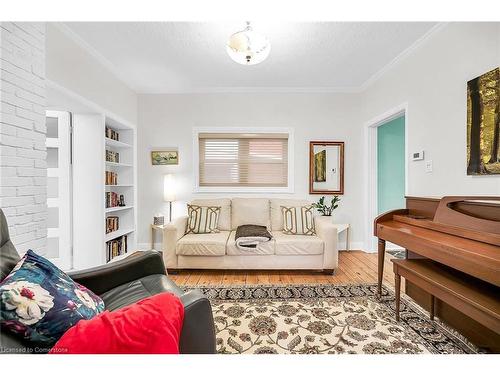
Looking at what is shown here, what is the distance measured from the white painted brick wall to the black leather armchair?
0.67 m

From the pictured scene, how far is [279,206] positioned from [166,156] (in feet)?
6.39

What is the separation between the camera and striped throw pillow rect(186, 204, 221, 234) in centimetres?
315

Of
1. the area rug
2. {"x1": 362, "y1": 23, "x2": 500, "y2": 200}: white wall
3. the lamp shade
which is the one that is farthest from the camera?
the lamp shade

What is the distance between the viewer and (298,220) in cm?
316

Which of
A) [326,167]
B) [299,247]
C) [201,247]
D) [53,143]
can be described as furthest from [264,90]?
[53,143]

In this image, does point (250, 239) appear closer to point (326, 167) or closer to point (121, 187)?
point (326, 167)

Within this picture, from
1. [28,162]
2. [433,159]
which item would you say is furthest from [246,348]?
[433,159]

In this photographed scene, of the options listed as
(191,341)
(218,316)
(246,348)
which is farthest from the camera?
(218,316)

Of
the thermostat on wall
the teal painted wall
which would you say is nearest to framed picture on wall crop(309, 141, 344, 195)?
the teal painted wall

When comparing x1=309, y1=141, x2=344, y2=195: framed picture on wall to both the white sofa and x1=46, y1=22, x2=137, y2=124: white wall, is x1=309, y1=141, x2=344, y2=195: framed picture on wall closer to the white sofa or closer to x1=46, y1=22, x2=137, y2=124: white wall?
the white sofa

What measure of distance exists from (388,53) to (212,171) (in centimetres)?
275

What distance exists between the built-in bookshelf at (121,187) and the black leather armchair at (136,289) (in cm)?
198

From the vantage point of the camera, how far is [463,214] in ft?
5.23
